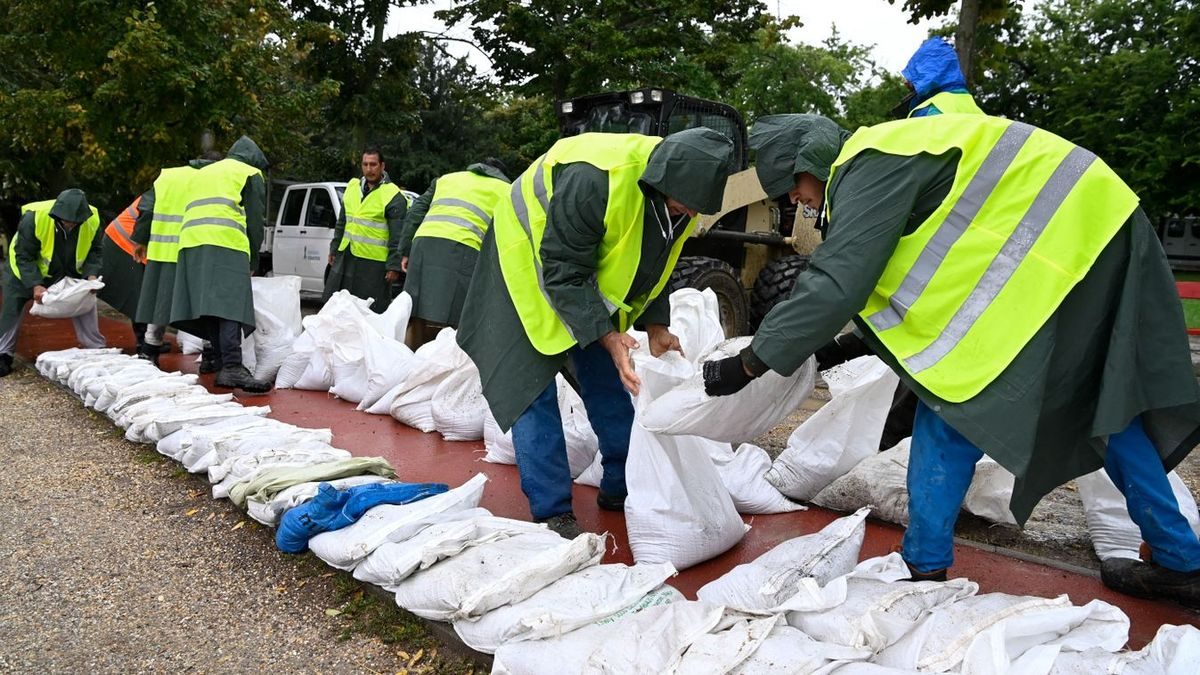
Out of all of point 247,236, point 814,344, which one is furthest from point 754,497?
point 247,236

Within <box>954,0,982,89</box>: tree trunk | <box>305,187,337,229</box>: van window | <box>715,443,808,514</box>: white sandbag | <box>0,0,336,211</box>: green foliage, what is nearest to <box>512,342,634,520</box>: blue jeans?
<box>715,443,808,514</box>: white sandbag

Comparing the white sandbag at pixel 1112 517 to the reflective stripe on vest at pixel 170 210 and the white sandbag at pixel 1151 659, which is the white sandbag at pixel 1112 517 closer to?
the white sandbag at pixel 1151 659

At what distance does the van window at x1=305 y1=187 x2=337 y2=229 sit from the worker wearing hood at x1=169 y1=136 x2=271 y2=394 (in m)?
5.03

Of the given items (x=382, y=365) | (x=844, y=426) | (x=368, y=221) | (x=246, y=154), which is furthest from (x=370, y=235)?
(x=844, y=426)

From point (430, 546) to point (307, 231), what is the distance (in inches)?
348

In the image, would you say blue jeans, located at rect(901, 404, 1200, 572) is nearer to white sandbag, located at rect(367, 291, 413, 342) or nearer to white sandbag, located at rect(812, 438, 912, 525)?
white sandbag, located at rect(812, 438, 912, 525)

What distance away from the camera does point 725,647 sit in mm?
1819

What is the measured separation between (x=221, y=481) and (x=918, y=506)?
98.3 inches

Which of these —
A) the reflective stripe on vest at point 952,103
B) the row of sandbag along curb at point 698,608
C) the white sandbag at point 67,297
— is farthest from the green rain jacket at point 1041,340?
the white sandbag at point 67,297

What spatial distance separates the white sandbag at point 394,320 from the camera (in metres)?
5.13

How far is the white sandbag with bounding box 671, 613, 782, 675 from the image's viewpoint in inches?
69.6

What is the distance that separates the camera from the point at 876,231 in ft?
6.86

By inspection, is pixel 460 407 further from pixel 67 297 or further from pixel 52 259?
pixel 52 259

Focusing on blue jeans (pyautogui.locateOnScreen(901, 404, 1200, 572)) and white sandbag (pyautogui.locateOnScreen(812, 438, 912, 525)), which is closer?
blue jeans (pyautogui.locateOnScreen(901, 404, 1200, 572))
